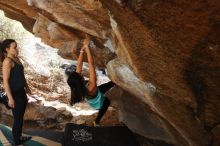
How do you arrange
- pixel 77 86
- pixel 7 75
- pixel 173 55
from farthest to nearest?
pixel 7 75
pixel 77 86
pixel 173 55

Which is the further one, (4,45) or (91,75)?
(4,45)

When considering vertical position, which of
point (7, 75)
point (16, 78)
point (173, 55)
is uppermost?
point (173, 55)

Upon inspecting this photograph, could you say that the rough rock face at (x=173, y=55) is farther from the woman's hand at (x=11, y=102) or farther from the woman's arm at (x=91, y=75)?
the woman's hand at (x=11, y=102)

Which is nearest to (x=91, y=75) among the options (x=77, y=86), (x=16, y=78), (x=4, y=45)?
(x=77, y=86)

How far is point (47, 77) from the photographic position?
14281mm

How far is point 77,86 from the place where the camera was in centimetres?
560

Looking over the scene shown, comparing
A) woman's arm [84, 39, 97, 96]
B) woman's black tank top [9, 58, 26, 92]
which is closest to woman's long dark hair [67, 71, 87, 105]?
woman's arm [84, 39, 97, 96]

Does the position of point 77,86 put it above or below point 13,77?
below

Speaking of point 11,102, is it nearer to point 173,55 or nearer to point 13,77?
point 13,77

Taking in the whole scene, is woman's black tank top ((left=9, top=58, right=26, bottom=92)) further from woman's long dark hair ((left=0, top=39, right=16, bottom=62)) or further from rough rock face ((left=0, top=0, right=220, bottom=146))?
rough rock face ((left=0, top=0, right=220, bottom=146))

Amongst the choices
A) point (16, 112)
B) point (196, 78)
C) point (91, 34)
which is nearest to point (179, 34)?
point (196, 78)

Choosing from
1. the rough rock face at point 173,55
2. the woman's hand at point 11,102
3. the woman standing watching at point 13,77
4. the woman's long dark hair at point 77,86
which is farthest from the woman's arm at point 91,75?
the woman's hand at point 11,102

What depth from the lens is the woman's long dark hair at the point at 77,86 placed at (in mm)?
5547

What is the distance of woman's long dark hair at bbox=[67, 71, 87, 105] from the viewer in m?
5.55
